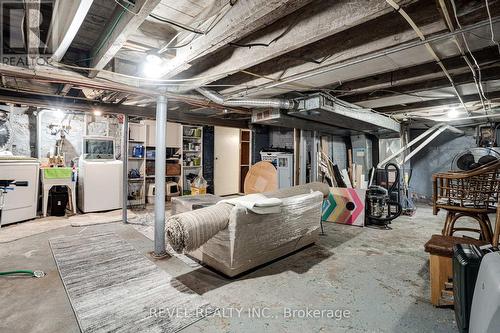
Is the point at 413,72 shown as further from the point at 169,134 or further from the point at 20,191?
the point at 20,191

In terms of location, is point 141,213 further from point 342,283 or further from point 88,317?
point 342,283

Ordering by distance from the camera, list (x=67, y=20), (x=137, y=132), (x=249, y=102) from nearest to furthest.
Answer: (x=67, y=20) → (x=249, y=102) → (x=137, y=132)

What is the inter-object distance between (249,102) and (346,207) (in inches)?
98.7

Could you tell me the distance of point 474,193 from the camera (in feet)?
6.70

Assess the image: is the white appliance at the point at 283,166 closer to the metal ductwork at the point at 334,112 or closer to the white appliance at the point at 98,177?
the metal ductwork at the point at 334,112

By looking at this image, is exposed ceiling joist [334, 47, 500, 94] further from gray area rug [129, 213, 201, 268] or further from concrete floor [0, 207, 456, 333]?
gray area rug [129, 213, 201, 268]

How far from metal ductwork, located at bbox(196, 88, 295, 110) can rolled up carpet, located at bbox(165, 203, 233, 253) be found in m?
1.59

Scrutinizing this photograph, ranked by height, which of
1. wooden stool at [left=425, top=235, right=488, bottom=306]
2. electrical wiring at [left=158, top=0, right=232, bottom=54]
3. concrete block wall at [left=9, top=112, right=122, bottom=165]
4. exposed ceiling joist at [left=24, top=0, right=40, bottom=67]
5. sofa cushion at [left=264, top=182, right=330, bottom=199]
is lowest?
wooden stool at [left=425, top=235, right=488, bottom=306]

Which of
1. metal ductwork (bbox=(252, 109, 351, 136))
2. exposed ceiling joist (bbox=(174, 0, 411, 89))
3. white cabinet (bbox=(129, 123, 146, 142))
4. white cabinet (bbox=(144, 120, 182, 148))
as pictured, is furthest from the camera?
white cabinet (bbox=(144, 120, 182, 148))

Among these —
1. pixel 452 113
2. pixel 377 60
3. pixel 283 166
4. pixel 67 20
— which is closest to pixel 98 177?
pixel 283 166

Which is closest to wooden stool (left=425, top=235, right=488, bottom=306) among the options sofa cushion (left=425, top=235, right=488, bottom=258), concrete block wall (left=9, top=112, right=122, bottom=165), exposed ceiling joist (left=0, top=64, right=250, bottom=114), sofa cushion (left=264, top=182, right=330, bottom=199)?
sofa cushion (left=425, top=235, right=488, bottom=258)

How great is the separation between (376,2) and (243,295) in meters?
2.21

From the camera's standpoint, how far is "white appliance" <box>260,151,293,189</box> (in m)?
5.38

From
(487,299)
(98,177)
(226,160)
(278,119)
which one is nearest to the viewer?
(487,299)
